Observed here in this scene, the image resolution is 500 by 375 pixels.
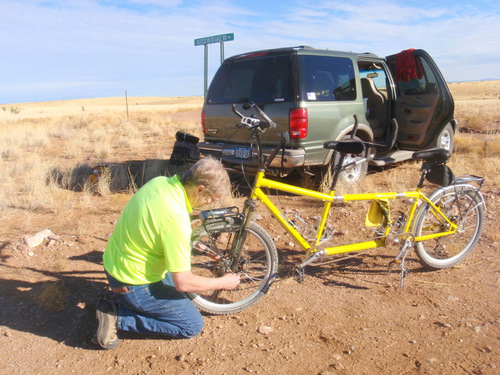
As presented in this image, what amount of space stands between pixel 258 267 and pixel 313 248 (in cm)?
47

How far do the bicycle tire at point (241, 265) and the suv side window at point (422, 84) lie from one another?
4.96 meters

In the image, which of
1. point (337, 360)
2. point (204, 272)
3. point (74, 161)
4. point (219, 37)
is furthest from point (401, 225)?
point (219, 37)

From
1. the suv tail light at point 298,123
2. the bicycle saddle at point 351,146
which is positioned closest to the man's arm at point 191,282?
the bicycle saddle at point 351,146

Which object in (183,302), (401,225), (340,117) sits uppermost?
(340,117)

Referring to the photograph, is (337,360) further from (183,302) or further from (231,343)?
(183,302)

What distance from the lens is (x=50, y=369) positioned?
8.82 feet

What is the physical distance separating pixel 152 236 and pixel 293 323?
4.15ft

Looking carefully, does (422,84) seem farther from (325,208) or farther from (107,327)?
(107,327)

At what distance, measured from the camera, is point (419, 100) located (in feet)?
22.8

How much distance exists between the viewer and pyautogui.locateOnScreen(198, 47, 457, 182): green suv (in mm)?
5734

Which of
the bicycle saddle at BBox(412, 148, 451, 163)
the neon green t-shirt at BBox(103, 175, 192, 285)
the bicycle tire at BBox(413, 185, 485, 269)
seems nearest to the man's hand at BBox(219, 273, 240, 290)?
the neon green t-shirt at BBox(103, 175, 192, 285)

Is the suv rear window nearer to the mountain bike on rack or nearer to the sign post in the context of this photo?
the mountain bike on rack

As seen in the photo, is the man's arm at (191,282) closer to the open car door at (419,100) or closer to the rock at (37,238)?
the rock at (37,238)

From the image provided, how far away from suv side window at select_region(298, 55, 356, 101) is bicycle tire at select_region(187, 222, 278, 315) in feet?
9.27
